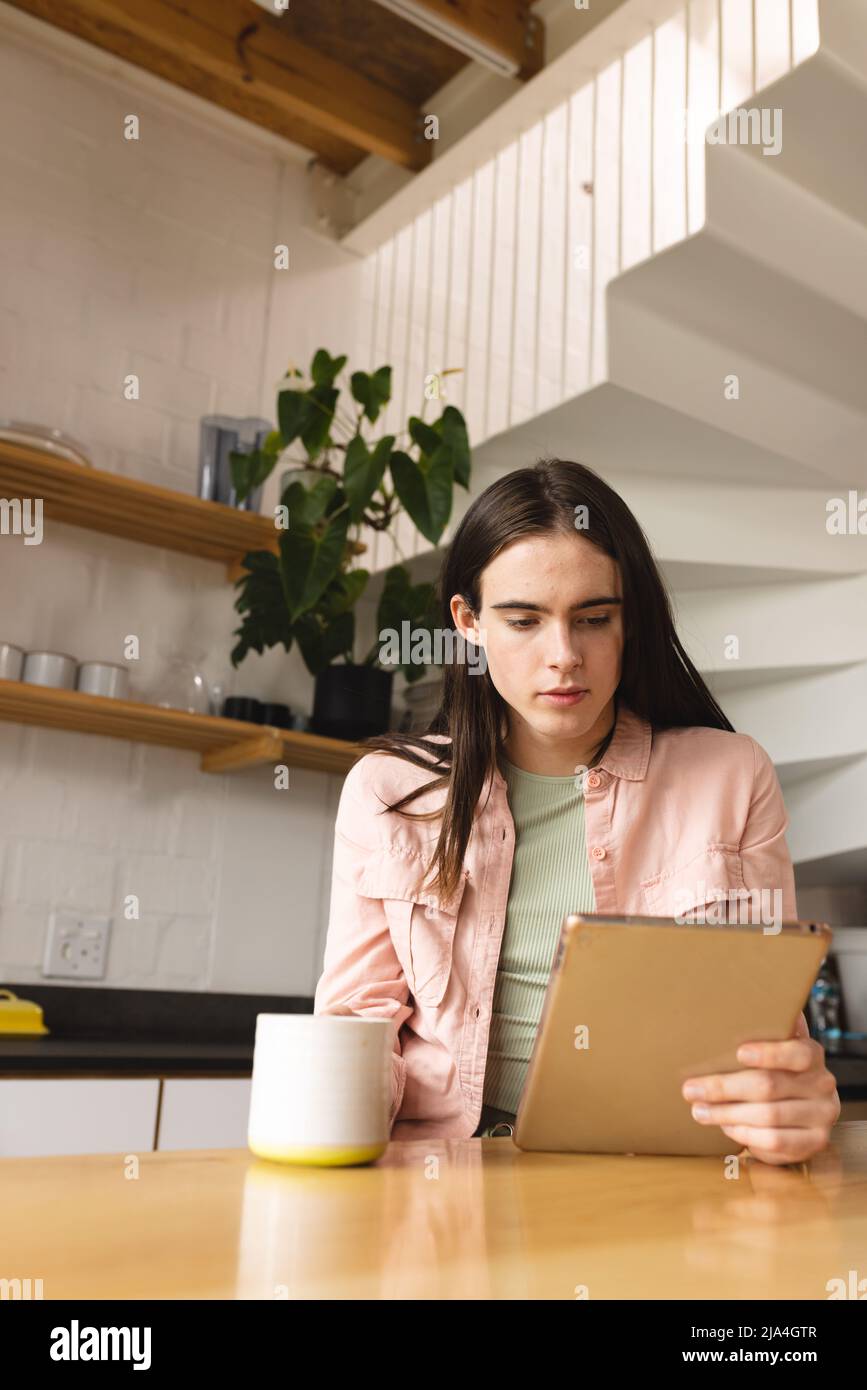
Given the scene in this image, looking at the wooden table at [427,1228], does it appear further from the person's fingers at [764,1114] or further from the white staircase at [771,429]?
the white staircase at [771,429]

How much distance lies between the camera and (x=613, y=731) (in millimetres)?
1469

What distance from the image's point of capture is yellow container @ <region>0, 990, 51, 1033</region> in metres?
2.32

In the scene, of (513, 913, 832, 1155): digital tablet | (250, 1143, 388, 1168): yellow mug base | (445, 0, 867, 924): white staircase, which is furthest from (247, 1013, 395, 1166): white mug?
(445, 0, 867, 924): white staircase

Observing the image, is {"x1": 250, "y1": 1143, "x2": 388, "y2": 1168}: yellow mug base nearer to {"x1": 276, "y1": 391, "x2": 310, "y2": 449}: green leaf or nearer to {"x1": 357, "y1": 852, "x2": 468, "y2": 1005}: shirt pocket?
{"x1": 357, "y1": 852, "x2": 468, "y2": 1005}: shirt pocket

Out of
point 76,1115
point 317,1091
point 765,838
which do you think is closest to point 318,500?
point 76,1115

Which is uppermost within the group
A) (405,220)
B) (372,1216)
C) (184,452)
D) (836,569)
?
(405,220)

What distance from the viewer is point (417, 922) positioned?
1326mm

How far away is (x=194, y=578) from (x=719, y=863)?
1.95 meters

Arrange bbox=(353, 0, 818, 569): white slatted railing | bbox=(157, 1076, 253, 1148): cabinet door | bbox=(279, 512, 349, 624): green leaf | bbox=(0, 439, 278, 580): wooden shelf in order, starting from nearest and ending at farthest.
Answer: bbox=(157, 1076, 253, 1148): cabinet door
bbox=(353, 0, 818, 569): white slatted railing
bbox=(0, 439, 278, 580): wooden shelf
bbox=(279, 512, 349, 624): green leaf

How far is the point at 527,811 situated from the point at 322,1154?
28.1 inches

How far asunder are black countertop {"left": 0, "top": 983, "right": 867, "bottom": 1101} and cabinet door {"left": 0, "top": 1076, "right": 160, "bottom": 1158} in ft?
0.07
